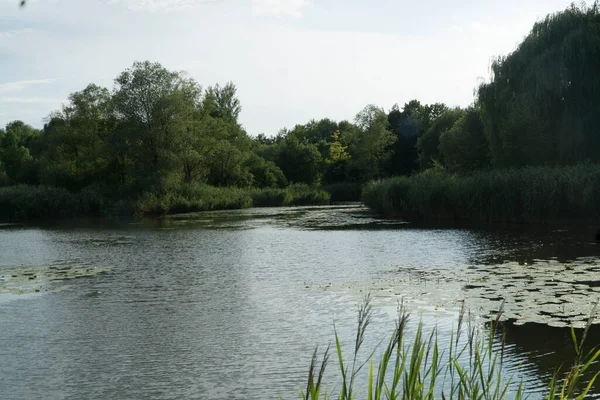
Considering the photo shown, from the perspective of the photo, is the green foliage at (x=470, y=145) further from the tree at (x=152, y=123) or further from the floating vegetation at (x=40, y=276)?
the floating vegetation at (x=40, y=276)

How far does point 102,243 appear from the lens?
66.7 ft

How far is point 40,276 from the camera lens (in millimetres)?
13094

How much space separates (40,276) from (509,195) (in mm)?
16382

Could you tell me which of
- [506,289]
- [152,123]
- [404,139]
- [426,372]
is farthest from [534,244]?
[404,139]

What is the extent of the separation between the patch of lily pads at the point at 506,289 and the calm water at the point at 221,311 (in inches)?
5.9

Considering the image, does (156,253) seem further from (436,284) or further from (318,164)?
(318,164)

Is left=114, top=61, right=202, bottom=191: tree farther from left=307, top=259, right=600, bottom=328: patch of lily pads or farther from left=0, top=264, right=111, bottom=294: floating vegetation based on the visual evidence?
left=307, top=259, right=600, bottom=328: patch of lily pads

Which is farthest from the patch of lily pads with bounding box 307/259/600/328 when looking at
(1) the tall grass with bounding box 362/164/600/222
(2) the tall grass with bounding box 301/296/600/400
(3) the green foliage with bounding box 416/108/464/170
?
(3) the green foliage with bounding box 416/108/464/170

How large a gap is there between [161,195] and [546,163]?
2488cm

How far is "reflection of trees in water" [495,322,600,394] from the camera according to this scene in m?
6.04

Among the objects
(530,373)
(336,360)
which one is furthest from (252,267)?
(530,373)

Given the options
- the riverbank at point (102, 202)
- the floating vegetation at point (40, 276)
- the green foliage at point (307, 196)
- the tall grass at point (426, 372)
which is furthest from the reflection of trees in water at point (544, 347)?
the green foliage at point (307, 196)

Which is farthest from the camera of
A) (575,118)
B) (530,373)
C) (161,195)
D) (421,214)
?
(161,195)

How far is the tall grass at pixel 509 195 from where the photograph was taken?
20562mm
